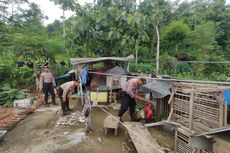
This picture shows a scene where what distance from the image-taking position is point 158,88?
20.5 ft

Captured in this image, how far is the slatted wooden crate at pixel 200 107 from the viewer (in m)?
3.53

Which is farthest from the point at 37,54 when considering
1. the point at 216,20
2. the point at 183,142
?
the point at 216,20

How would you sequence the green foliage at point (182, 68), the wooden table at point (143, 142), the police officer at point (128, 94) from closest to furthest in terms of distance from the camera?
the wooden table at point (143, 142) → the police officer at point (128, 94) → the green foliage at point (182, 68)

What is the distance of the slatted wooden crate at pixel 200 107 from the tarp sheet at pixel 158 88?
34.1 inches

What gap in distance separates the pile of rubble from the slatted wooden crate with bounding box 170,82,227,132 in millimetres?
2936

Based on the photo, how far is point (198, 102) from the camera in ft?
14.0

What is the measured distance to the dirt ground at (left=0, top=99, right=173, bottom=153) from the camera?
4855 millimetres

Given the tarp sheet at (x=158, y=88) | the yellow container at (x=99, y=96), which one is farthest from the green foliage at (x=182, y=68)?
the tarp sheet at (x=158, y=88)

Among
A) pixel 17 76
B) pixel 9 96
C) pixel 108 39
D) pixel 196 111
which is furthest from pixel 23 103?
pixel 196 111

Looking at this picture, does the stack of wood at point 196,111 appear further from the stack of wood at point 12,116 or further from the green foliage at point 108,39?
the green foliage at point 108,39

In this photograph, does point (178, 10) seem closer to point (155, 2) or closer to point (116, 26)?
point (155, 2)

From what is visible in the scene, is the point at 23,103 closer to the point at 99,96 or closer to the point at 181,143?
the point at 99,96

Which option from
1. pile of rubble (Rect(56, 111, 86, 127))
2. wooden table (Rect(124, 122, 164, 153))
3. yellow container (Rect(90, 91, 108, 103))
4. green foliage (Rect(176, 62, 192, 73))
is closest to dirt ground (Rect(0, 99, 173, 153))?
pile of rubble (Rect(56, 111, 86, 127))

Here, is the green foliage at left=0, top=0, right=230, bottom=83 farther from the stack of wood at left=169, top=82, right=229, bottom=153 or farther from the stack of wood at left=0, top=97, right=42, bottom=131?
the stack of wood at left=169, top=82, right=229, bottom=153
